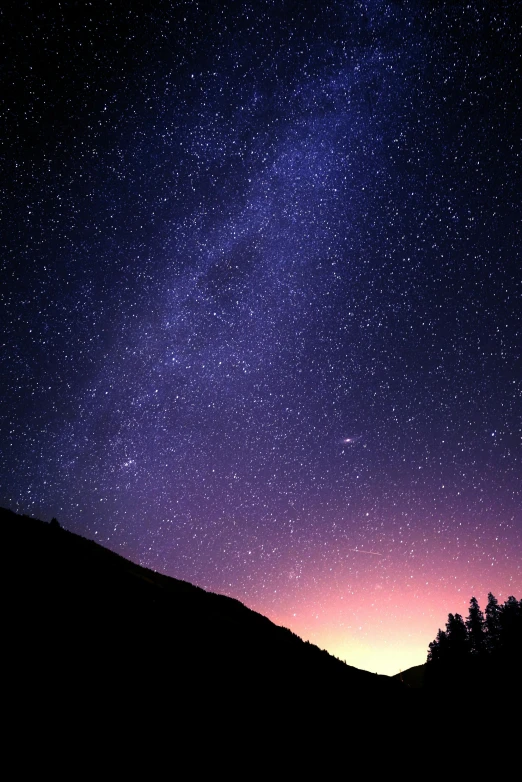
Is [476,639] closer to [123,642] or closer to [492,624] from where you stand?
[492,624]

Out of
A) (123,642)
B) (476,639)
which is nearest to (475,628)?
(476,639)

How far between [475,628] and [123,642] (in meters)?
51.3

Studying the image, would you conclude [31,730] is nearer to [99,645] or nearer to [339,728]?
[99,645]

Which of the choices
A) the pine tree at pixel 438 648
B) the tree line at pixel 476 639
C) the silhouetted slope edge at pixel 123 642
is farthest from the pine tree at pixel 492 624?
the silhouetted slope edge at pixel 123 642

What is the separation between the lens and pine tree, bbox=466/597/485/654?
43.3 m

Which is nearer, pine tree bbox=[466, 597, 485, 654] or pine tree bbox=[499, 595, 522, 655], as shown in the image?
pine tree bbox=[499, 595, 522, 655]

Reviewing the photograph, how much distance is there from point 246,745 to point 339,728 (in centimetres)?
398

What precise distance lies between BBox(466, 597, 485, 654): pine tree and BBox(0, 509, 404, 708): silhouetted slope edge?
1505 inches

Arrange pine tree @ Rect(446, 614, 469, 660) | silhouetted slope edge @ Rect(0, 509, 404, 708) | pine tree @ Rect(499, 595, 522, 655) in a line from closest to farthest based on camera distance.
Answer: silhouetted slope edge @ Rect(0, 509, 404, 708) < pine tree @ Rect(499, 595, 522, 655) < pine tree @ Rect(446, 614, 469, 660)

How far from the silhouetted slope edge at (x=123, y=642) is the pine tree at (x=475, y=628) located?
3822cm

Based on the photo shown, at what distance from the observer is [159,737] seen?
281 inches

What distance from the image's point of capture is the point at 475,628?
4500cm

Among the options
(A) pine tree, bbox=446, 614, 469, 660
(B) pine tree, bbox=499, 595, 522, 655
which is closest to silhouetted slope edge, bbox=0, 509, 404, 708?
(B) pine tree, bbox=499, 595, 522, 655

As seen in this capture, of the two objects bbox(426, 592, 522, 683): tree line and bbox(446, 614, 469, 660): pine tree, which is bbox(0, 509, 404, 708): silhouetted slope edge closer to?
bbox(426, 592, 522, 683): tree line
